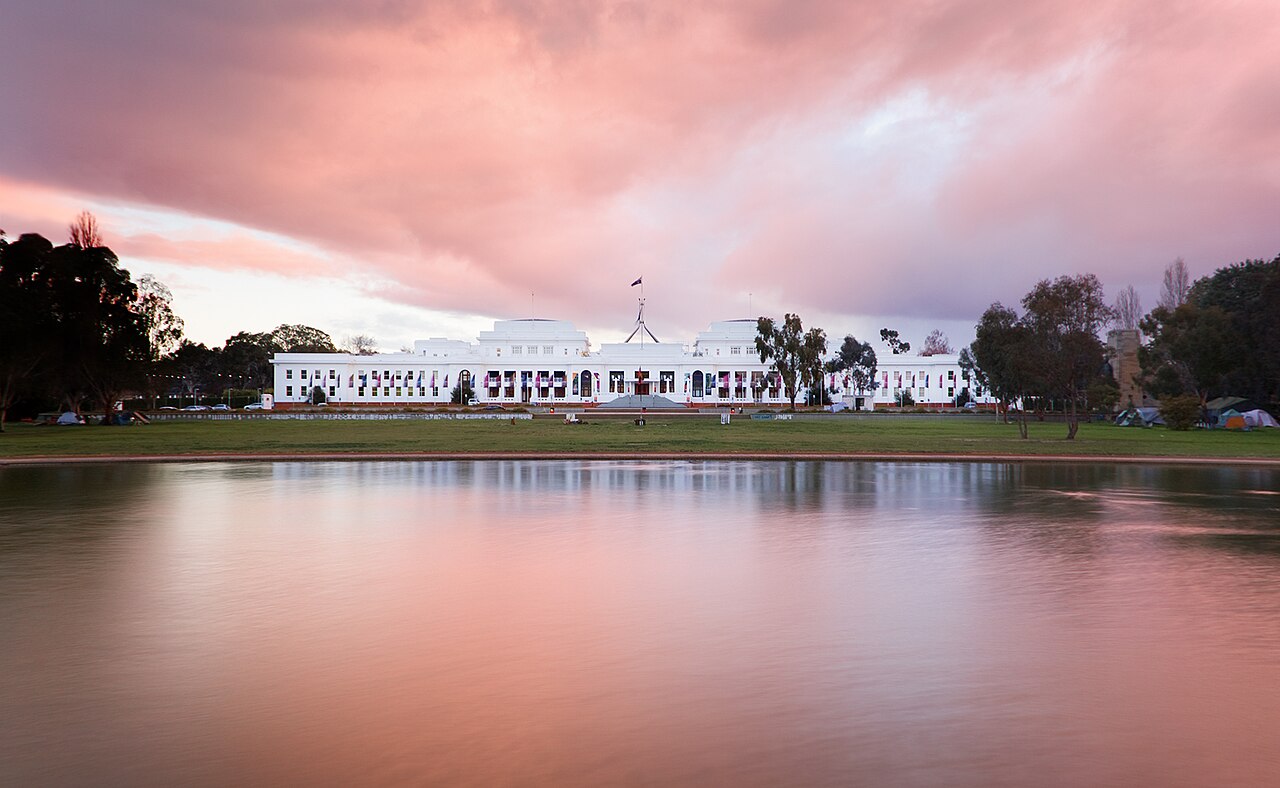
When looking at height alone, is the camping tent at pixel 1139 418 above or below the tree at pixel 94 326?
below

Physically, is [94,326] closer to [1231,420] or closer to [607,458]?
[607,458]

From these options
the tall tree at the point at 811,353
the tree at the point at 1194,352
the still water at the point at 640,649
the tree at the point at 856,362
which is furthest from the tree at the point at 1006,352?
the tree at the point at 856,362

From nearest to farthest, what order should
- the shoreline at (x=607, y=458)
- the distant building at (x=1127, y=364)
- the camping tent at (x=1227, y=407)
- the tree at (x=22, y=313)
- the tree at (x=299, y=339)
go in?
the shoreline at (x=607, y=458)
the tree at (x=22, y=313)
the camping tent at (x=1227, y=407)
the distant building at (x=1127, y=364)
the tree at (x=299, y=339)

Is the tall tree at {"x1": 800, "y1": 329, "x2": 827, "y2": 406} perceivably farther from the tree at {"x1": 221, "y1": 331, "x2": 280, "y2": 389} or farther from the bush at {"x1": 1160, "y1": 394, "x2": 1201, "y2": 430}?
the tree at {"x1": 221, "y1": 331, "x2": 280, "y2": 389}

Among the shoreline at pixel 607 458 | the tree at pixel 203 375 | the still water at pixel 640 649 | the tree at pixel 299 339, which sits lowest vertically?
the still water at pixel 640 649

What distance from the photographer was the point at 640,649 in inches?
277

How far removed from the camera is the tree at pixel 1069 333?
37.6 metres

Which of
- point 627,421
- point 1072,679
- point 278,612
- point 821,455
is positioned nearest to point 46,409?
point 627,421

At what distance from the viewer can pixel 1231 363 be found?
187ft

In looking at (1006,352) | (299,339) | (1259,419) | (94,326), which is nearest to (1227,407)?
(1259,419)

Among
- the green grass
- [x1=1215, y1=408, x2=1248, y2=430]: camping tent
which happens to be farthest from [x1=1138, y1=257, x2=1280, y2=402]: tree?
the green grass

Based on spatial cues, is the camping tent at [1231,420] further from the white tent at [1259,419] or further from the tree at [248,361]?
the tree at [248,361]

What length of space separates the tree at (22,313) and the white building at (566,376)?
2506 inches

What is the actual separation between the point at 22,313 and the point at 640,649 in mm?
51293
